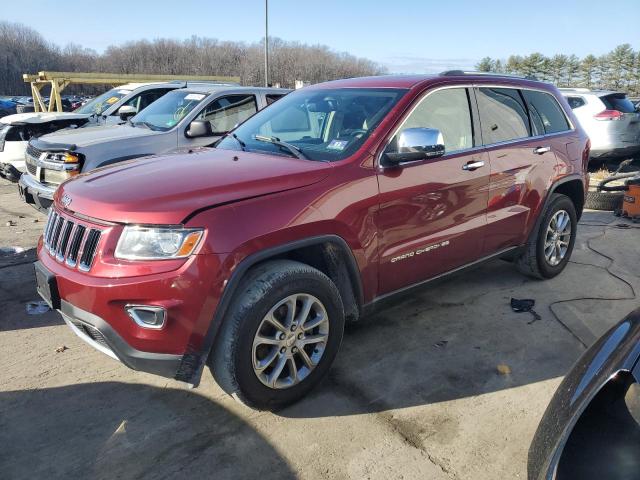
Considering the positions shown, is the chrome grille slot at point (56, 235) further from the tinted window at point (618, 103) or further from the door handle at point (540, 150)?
the tinted window at point (618, 103)

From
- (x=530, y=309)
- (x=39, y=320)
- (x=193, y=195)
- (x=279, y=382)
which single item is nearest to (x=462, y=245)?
(x=530, y=309)

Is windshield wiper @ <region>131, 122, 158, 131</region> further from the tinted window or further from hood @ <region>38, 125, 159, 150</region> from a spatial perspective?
the tinted window

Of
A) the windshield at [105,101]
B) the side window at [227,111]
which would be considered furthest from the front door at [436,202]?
the windshield at [105,101]

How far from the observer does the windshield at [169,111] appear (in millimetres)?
6906

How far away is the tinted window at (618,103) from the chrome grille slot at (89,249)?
34.9 feet

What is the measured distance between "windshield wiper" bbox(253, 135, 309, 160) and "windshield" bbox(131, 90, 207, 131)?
3.41 meters

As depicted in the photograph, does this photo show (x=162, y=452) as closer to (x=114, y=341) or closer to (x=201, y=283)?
(x=114, y=341)

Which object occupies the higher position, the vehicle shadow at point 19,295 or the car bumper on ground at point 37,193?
the car bumper on ground at point 37,193

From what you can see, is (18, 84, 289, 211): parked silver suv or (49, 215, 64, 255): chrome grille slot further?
(18, 84, 289, 211): parked silver suv

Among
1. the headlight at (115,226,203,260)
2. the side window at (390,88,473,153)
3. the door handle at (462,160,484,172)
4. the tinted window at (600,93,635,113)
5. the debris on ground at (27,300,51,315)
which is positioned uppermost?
the side window at (390,88,473,153)

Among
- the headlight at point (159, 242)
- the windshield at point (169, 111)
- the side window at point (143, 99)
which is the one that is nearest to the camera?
the headlight at point (159, 242)

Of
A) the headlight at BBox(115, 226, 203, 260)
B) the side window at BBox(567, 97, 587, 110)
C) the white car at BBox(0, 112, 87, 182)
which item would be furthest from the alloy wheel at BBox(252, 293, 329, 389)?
the side window at BBox(567, 97, 587, 110)

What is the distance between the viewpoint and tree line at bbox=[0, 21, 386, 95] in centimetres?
8250

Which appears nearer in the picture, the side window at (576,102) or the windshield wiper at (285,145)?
the windshield wiper at (285,145)
